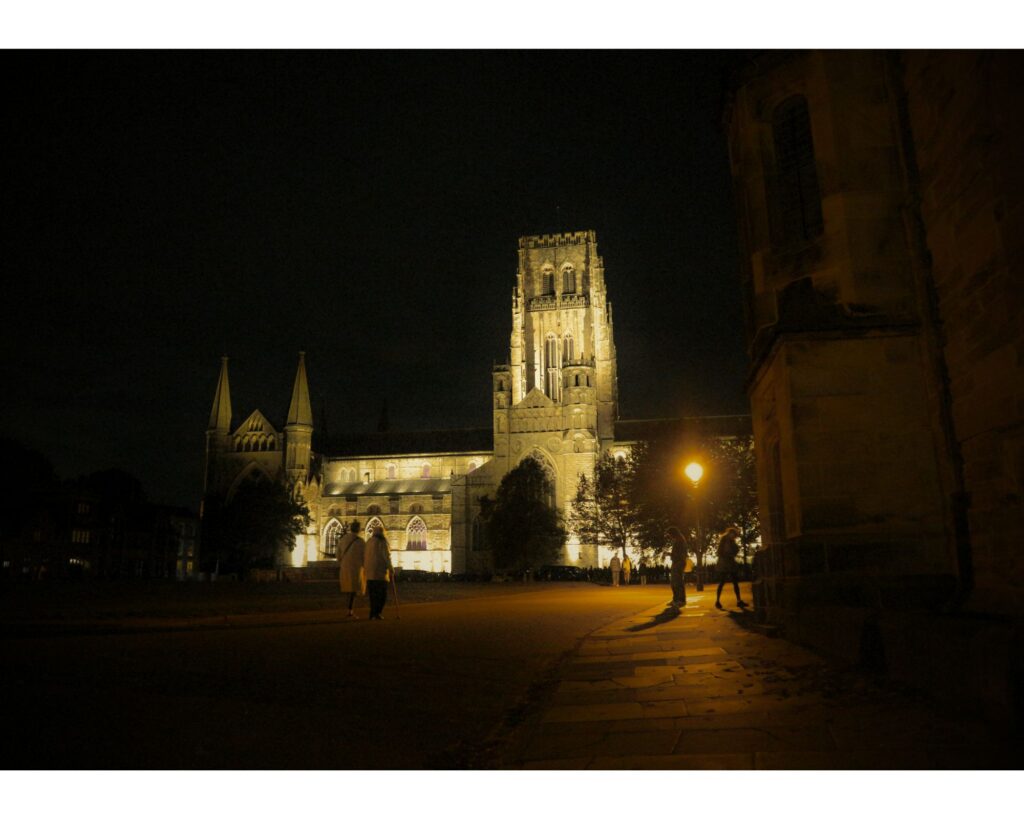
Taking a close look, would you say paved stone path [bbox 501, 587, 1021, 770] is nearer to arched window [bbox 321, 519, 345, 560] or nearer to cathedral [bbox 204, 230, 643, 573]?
cathedral [bbox 204, 230, 643, 573]

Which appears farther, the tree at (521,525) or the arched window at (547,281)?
the arched window at (547,281)

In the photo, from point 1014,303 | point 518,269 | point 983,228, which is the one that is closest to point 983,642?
point 1014,303

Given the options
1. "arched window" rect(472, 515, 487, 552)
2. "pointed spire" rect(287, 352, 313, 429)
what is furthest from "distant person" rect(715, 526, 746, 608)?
"pointed spire" rect(287, 352, 313, 429)

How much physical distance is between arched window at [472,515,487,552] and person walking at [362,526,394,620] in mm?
61601

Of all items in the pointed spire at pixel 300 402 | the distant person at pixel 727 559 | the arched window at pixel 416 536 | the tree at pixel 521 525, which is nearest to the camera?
the distant person at pixel 727 559

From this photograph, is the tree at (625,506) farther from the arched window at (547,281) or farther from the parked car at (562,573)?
the arched window at (547,281)

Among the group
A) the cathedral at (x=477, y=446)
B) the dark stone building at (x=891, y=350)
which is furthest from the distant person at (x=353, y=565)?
the cathedral at (x=477, y=446)

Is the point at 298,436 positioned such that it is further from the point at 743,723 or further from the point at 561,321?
the point at 743,723

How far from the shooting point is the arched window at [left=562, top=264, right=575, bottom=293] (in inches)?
3334

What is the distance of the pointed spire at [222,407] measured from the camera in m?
86.9

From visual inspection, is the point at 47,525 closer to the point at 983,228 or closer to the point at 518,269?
the point at 518,269

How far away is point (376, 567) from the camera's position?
1283 centimetres

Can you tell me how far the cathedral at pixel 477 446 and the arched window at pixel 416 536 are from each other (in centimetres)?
11

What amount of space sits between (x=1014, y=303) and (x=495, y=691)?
4883 mm
